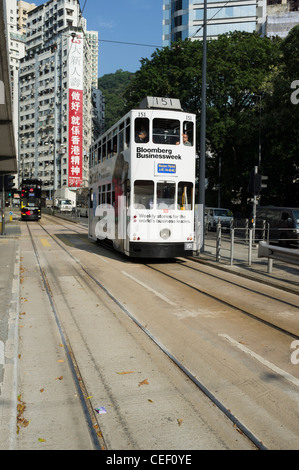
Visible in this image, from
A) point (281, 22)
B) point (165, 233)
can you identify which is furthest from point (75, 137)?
point (165, 233)

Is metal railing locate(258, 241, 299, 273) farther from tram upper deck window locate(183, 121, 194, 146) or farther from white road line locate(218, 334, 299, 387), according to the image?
white road line locate(218, 334, 299, 387)

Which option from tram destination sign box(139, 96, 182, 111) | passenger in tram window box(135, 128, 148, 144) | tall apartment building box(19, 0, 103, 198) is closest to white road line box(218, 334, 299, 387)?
passenger in tram window box(135, 128, 148, 144)

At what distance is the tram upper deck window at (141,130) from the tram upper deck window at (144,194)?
1241 millimetres

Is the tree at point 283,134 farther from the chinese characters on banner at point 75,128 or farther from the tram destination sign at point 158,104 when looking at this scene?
the chinese characters on banner at point 75,128

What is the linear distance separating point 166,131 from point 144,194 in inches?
79.3

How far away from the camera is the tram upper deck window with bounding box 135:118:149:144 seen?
43.4 ft

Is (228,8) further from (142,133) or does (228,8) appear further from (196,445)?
(196,445)

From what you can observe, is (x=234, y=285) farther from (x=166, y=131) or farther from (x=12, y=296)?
(x=166, y=131)

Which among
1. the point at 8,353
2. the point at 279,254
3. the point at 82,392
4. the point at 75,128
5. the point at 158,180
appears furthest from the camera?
the point at 75,128

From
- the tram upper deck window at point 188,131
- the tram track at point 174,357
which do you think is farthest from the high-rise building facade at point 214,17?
the tram track at point 174,357

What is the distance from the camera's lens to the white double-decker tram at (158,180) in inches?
523

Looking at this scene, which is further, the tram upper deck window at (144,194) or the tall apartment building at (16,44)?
the tall apartment building at (16,44)

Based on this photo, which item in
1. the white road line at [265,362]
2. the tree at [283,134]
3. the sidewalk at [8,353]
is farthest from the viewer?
the tree at [283,134]

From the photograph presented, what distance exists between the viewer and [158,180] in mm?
13375
